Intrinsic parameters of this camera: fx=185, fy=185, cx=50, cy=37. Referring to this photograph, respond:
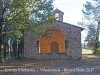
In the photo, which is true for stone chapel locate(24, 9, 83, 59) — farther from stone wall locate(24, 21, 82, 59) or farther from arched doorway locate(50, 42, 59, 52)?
arched doorway locate(50, 42, 59, 52)

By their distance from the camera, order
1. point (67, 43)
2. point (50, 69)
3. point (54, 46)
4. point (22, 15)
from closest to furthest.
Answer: point (50, 69), point (22, 15), point (67, 43), point (54, 46)

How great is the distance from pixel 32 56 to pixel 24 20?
28.2 feet

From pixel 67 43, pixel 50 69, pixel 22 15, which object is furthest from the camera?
pixel 67 43

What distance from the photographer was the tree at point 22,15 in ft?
51.8

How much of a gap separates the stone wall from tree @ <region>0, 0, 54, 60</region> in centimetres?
670

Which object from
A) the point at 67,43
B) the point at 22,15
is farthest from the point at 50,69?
the point at 67,43

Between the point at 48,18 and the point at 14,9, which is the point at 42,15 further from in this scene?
the point at 14,9

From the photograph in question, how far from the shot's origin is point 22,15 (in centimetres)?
1623

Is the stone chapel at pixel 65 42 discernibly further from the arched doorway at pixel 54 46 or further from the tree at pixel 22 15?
the tree at pixel 22 15

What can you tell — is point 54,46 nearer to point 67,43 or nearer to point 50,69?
point 67,43

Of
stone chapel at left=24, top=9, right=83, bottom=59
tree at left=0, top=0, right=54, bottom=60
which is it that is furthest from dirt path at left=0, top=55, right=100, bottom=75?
stone chapel at left=24, top=9, right=83, bottom=59

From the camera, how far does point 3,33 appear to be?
1742 centimetres

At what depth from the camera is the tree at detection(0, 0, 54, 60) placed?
621 inches

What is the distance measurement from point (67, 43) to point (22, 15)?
9.93 meters
